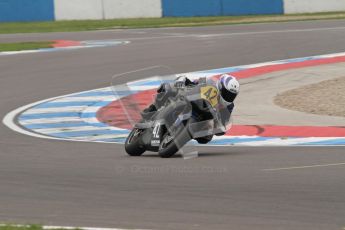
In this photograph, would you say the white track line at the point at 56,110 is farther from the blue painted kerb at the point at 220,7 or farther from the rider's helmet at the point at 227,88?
the blue painted kerb at the point at 220,7

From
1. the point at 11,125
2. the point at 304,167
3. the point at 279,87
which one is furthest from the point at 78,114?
the point at 304,167

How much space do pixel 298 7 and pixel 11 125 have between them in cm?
2466

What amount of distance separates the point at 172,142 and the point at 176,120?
252 millimetres

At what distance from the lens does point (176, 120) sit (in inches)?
443

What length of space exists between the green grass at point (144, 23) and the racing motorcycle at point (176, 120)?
2385cm

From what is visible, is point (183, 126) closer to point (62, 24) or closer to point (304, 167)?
point (304, 167)

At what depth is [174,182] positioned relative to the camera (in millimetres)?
9383

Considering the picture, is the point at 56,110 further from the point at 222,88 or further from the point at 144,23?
the point at 144,23

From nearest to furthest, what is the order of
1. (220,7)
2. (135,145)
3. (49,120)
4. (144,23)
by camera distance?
(135,145) < (49,120) < (144,23) < (220,7)

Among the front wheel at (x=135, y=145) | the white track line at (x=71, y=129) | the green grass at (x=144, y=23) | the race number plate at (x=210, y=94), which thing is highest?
the race number plate at (x=210, y=94)

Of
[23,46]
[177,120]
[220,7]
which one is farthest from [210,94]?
[220,7]

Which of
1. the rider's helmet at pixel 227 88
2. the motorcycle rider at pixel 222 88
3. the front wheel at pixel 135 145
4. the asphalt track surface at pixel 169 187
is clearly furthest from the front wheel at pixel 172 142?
the rider's helmet at pixel 227 88

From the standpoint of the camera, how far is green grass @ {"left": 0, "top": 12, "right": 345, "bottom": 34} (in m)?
35.7

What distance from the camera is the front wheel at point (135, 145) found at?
11.6 metres
